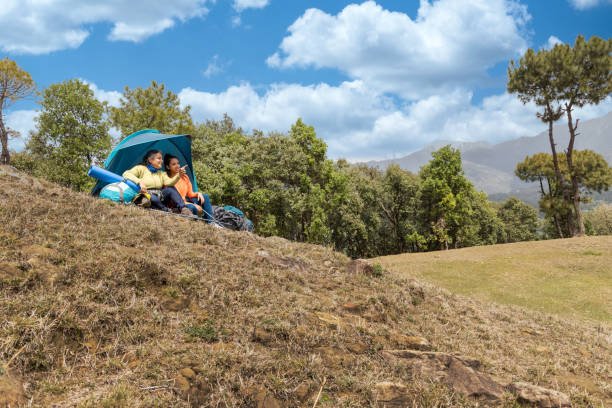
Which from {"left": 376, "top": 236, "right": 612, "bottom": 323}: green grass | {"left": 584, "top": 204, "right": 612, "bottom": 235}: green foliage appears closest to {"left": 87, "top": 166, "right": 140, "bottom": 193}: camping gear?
{"left": 376, "top": 236, "right": 612, "bottom": 323}: green grass

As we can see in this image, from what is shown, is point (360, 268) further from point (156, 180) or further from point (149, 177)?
point (149, 177)

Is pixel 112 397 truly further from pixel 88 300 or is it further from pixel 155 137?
pixel 155 137

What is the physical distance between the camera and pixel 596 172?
46.7 meters

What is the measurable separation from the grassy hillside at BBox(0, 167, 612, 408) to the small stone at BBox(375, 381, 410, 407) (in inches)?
0.5

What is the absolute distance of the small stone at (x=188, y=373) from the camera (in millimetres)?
4664

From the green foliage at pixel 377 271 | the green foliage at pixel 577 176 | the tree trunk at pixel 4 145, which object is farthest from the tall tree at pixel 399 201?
the green foliage at pixel 377 271

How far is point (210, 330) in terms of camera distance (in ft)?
18.5

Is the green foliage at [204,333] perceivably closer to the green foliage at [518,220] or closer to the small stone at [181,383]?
the small stone at [181,383]

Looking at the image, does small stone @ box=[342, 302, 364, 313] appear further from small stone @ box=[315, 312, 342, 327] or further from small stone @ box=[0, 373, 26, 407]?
small stone @ box=[0, 373, 26, 407]

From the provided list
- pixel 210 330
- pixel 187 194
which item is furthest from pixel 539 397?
pixel 187 194

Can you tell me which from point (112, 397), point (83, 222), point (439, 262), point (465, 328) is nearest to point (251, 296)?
point (112, 397)

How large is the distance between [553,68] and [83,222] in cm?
3738

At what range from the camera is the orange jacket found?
1214cm

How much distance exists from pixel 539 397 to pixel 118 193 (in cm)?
958
